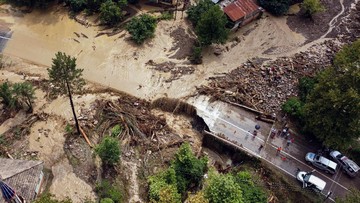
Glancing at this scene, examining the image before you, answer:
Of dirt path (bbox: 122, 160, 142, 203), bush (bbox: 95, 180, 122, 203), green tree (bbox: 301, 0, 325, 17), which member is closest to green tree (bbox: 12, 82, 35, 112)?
dirt path (bbox: 122, 160, 142, 203)


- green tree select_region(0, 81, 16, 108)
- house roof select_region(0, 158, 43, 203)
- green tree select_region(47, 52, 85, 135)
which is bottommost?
house roof select_region(0, 158, 43, 203)

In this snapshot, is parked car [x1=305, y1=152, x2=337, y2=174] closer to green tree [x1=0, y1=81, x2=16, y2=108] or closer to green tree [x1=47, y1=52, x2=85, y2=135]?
green tree [x1=47, y1=52, x2=85, y2=135]

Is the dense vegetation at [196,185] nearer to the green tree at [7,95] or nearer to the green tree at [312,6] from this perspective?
the green tree at [7,95]

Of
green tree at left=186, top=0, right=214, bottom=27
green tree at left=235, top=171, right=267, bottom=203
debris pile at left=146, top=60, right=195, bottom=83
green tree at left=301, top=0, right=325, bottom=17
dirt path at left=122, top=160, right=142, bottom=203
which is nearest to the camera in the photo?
green tree at left=235, top=171, right=267, bottom=203

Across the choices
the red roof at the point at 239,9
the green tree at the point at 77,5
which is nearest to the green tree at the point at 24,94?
the green tree at the point at 77,5

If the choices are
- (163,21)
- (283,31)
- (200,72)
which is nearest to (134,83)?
(200,72)

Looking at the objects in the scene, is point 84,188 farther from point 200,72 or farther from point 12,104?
point 200,72
